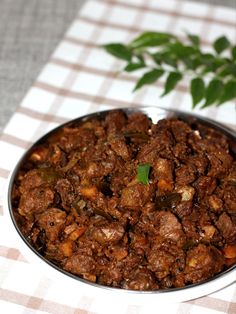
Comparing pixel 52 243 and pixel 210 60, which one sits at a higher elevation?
pixel 210 60

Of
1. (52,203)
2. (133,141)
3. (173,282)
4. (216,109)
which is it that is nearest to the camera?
(173,282)

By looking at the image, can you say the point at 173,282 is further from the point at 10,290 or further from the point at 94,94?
the point at 94,94

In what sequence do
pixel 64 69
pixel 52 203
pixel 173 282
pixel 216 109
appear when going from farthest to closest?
1. pixel 64 69
2. pixel 216 109
3. pixel 52 203
4. pixel 173 282

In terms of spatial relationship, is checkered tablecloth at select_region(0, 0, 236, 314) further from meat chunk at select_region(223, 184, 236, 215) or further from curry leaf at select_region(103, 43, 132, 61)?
meat chunk at select_region(223, 184, 236, 215)

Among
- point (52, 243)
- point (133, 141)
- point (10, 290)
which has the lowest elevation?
point (10, 290)

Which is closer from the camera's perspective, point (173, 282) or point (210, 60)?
point (173, 282)

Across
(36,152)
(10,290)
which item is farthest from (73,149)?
(10,290)

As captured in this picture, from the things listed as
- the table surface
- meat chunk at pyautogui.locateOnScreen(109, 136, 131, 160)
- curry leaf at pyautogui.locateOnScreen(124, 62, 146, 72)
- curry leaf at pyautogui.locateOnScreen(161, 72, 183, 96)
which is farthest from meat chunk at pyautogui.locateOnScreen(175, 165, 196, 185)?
the table surface
